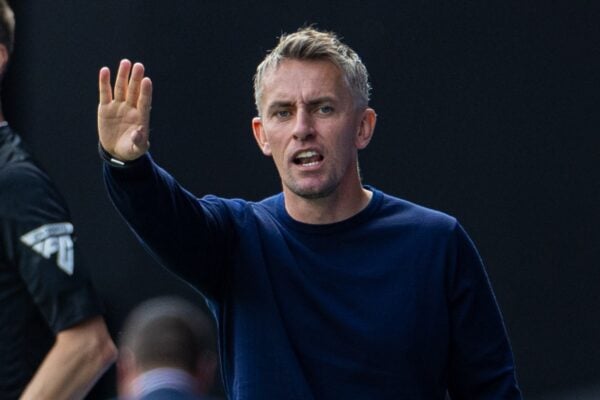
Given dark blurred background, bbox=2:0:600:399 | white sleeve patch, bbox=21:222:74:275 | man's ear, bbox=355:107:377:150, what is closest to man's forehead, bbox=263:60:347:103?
man's ear, bbox=355:107:377:150

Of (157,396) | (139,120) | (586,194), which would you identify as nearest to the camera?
(157,396)

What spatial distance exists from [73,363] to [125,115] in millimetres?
773

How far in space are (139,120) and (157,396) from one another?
3.33ft

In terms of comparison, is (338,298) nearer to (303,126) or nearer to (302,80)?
(303,126)

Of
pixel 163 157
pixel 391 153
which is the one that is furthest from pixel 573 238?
pixel 163 157

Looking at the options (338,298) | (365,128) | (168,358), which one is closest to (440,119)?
(365,128)

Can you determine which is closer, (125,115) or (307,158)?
(125,115)

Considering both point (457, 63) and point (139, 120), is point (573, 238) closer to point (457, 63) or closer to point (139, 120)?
point (457, 63)

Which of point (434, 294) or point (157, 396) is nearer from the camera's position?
point (157, 396)

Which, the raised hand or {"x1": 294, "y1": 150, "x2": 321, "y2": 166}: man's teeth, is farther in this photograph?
{"x1": 294, "y1": 150, "x2": 321, "y2": 166}: man's teeth

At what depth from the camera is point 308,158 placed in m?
4.26

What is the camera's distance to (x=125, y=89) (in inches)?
157

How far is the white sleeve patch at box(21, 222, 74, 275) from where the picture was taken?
434 centimetres

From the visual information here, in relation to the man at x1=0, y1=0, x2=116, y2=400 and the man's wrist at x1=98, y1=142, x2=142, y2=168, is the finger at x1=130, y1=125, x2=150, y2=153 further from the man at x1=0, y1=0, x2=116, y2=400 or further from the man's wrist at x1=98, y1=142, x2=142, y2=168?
the man at x1=0, y1=0, x2=116, y2=400
